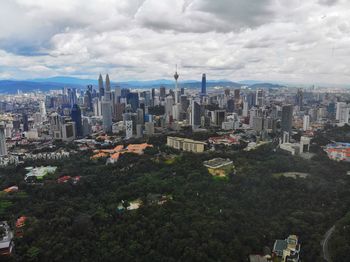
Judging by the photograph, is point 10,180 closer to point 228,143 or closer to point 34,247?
point 34,247

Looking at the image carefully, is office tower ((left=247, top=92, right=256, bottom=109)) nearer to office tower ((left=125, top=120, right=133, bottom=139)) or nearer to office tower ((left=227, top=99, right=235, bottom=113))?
office tower ((left=227, top=99, right=235, bottom=113))

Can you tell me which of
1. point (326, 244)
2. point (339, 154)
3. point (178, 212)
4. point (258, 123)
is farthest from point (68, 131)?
point (326, 244)

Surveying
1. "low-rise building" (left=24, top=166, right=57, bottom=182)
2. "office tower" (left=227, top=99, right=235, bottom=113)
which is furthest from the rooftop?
"office tower" (left=227, top=99, right=235, bottom=113)

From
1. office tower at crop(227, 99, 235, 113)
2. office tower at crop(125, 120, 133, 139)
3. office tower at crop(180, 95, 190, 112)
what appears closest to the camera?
office tower at crop(125, 120, 133, 139)

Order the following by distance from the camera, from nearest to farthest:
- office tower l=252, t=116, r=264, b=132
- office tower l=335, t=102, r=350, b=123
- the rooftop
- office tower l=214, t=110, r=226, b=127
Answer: the rooftop < office tower l=252, t=116, r=264, b=132 < office tower l=335, t=102, r=350, b=123 < office tower l=214, t=110, r=226, b=127

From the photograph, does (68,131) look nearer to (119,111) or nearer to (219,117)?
(119,111)

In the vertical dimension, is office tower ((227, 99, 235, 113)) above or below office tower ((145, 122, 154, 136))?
above
